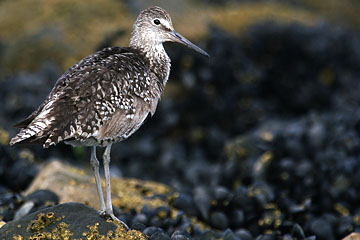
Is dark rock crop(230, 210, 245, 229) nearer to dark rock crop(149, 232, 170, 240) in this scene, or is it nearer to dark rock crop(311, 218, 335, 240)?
dark rock crop(311, 218, 335, 240)

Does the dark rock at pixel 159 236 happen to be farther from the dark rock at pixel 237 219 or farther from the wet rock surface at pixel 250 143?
the dark rock at pixel 237 219

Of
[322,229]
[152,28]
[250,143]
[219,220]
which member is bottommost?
[322,229]

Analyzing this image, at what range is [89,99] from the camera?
187 inches

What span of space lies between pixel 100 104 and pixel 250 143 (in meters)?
4.09

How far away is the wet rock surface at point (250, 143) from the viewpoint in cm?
623

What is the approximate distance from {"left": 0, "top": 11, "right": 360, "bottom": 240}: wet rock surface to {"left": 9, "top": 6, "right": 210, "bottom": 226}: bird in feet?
3.30

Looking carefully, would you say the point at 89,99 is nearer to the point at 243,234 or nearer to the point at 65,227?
the point at 65,227

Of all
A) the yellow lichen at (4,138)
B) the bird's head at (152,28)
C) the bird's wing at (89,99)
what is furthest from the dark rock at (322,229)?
the yellow lichen at (4,138)

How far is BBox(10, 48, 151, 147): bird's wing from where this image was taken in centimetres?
441

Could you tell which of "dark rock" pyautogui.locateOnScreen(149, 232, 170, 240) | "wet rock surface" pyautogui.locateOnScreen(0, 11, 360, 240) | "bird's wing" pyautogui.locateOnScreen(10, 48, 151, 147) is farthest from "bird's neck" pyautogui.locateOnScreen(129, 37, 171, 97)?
"dark rock" pyautogui.locateOnScreen(149, 232, 170, 240)

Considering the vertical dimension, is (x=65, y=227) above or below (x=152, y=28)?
below

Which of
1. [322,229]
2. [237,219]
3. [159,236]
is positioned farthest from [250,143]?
[159,236]

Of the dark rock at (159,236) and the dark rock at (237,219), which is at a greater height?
the dark rock at (237,219)

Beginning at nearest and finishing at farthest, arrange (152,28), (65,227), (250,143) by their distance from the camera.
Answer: (65,227) < (152,28) < (250,143)
